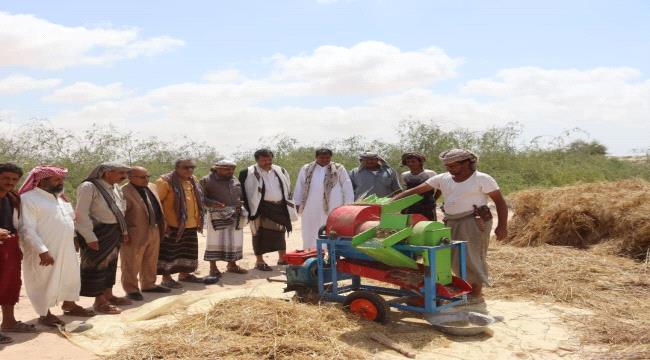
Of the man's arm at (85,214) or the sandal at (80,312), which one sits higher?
the man's arm at (85,214)

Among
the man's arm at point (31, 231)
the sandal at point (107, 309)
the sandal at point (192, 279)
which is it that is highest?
the man's arm at point (31, 231)

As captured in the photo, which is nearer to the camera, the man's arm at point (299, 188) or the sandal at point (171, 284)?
the sandal at point (171, 284)

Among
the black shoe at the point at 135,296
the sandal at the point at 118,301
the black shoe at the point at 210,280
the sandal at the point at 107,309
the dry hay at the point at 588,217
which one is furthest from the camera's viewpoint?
the dry hay at the point at 588,217

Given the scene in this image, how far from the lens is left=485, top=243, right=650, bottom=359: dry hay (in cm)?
498

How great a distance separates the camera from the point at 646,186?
33.4 feet

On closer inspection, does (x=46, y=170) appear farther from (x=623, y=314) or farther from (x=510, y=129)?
(x=510, y=129)

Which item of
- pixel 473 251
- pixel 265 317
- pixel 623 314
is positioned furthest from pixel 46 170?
pixel 623 314

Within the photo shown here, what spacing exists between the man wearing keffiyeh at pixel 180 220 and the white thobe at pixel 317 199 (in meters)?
1.59

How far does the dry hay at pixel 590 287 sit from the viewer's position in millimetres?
4977

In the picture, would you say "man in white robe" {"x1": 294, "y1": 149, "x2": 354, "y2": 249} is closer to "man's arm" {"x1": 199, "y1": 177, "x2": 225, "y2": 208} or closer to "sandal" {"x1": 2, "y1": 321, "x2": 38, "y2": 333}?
"man's arm" {"x1": 199, "y1": 177, "x2": 225, "y2": 208}

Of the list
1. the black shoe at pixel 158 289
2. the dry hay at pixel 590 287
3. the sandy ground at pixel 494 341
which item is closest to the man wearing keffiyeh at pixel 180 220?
the black shoe at pixel 158 289

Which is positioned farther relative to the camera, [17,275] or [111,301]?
[111,301]

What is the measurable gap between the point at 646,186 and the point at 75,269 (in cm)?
914

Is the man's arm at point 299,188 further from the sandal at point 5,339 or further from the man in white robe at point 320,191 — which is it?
the sandal at point 5,339
